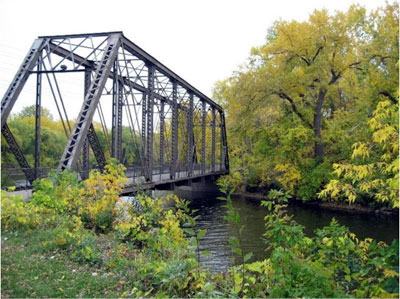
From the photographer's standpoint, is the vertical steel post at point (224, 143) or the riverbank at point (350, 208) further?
the vertical steel post at point (224, 143)

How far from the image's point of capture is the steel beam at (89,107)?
1205 cm

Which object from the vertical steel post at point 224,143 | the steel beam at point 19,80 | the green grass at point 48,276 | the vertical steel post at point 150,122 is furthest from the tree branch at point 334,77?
the green grass at point 48,276

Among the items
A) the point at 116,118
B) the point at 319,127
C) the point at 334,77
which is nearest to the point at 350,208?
the point at 319,127

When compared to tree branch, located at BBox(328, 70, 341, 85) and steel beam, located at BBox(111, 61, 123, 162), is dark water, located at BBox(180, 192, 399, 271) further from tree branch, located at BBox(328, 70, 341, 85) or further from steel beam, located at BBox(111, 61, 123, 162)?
tree branch, located at BBox(328, 70, 341, 85)

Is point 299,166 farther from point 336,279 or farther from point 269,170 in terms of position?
point 336,279

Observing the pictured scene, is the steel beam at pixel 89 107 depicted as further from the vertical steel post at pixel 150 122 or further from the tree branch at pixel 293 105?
the tree branch at pixel 293 105

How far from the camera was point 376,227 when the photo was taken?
18.8 metres

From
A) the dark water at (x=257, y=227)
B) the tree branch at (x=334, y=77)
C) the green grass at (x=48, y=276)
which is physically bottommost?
the dark water at (x=257, y=227)

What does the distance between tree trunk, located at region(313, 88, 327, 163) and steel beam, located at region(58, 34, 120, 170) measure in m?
16.2

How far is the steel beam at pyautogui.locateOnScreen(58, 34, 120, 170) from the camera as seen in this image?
12.0m

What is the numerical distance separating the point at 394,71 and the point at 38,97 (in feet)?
52.4

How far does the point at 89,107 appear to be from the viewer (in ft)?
43.5

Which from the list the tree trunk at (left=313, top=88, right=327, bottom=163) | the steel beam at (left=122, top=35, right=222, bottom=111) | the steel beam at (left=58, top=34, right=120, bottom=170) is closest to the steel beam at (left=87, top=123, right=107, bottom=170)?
the steel beam at (left=58, top=34, right=120, bottom=170)

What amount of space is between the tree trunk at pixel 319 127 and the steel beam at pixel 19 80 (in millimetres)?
18134
